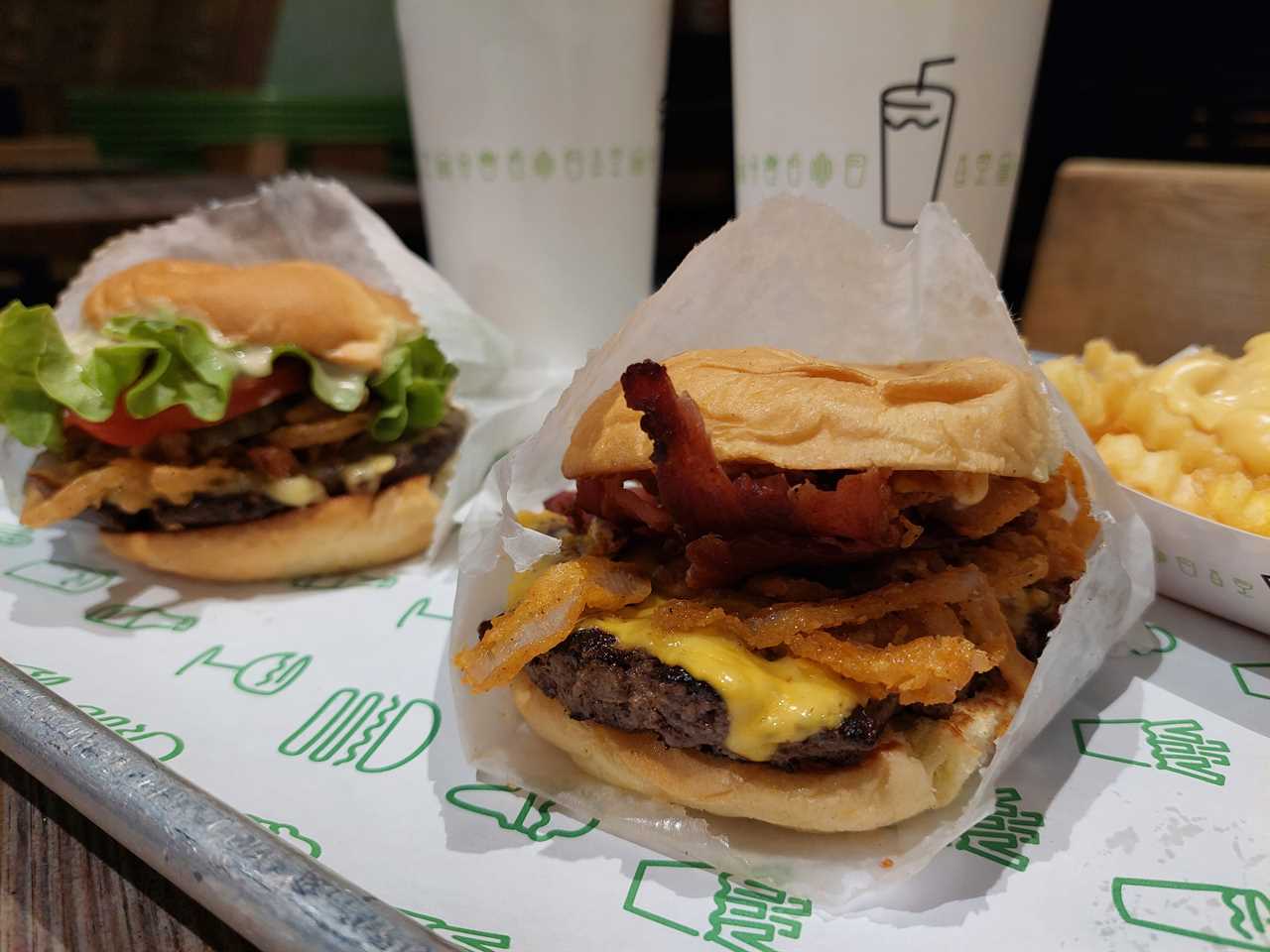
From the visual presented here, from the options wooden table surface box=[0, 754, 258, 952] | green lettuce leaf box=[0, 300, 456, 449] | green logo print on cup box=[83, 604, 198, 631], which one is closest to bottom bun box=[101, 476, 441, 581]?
green logo print on cup box=[83, 604, 198, 631]

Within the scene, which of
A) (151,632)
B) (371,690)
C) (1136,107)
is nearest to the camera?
(371,690)

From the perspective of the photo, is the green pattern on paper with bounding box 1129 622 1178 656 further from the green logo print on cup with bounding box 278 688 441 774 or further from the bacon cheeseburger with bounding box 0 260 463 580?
the bacon cheeseburger with bounding box 0 260 463 580

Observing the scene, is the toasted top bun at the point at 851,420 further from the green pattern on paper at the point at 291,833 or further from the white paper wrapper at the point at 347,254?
the white paper wrapper at the point at 347,254

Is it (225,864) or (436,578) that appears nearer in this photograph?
(225,864)

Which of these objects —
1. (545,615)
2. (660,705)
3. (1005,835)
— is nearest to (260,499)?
(545,615)

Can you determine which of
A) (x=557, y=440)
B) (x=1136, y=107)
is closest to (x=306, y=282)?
(x=557, y=440)

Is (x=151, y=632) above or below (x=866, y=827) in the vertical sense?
below

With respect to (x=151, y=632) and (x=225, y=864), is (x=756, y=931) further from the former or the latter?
(x=151, y=632)
